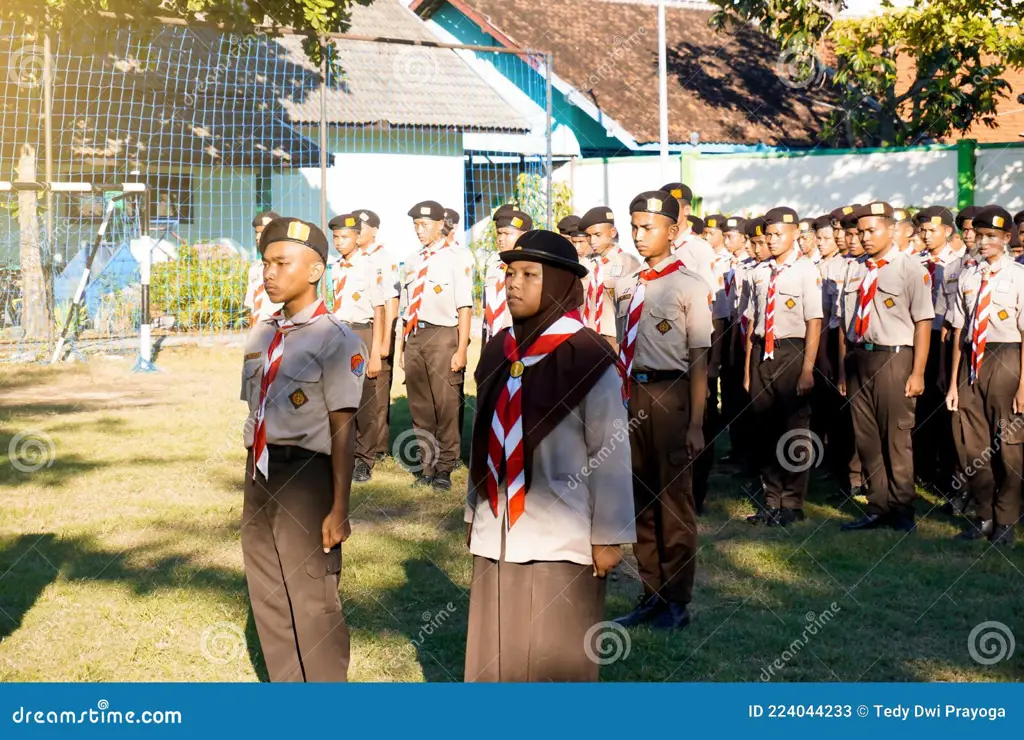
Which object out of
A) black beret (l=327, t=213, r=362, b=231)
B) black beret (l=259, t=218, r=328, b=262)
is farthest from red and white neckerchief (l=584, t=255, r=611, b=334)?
black beret (l=259, t=218, r=328, b=262)

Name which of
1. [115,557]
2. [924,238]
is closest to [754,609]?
[115,557]

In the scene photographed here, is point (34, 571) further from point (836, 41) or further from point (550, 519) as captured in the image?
point (836, 41)

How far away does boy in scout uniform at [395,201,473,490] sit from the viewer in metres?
9.36

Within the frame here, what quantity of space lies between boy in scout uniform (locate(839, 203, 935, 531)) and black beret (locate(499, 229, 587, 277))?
4.61 meters

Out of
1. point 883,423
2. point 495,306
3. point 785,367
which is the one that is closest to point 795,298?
point 785,367

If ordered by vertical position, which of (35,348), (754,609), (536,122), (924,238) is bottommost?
(754,609)

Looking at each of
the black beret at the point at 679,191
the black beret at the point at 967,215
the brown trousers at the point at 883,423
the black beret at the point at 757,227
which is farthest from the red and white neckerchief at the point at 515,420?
the black beret at the point at 967,215

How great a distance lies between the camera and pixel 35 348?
15.9 meters

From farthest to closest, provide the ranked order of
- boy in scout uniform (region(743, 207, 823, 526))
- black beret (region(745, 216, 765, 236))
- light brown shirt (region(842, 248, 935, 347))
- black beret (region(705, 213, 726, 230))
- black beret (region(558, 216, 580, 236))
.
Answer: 1. black beret (region(705, 213, 726, 230))
2. black beret (region(558, 216, 580, 236))
3. black beret (region(745, 216, 765, 236))
4. boy in scout uniform (region(743, 207, 823, 526))
5. light brown shirt (region(842, 248, 935, 347))

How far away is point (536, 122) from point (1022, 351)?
1939 centimetres

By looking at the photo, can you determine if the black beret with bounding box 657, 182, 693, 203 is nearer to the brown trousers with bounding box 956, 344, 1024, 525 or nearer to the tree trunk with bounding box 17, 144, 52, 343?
the brown trousers with bounding box 956, 344, 1024, 525

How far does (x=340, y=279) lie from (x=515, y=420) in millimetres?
6114

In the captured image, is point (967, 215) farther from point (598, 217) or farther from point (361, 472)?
point (361, 472)

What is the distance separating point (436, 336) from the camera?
9422 mm
